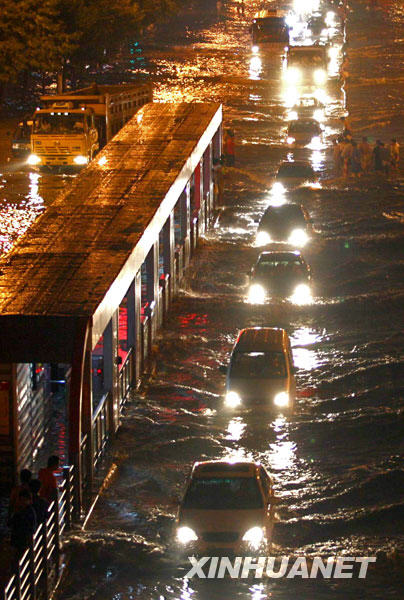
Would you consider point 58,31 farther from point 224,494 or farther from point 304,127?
point 224,494

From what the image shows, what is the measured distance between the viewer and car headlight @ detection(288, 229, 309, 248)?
122ft

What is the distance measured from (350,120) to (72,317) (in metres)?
44.8

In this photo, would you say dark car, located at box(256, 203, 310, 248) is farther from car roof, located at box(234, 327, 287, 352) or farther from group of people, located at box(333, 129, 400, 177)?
car roof, located at box(234, 327, 287, 352)

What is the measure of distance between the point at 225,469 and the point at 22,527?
3.29 metres

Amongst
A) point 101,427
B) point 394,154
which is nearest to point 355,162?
point 394,154

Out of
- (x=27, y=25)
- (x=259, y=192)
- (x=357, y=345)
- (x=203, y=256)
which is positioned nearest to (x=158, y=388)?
(x=357, y=345)

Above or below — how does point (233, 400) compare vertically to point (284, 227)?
below

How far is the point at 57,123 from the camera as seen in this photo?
45781mm

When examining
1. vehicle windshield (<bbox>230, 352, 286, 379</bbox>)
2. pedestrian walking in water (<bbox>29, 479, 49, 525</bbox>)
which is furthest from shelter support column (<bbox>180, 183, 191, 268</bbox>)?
pedestrian walking in water (<bbox>29, 479, 49, 525</bbox>)

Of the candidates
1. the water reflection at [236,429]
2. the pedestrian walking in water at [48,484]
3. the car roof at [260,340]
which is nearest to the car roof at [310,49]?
the car roof at [260,340]

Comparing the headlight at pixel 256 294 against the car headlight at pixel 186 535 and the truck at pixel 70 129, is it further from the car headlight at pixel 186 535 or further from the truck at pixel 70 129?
the truck at pixel 70 129

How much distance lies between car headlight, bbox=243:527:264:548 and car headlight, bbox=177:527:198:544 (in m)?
0.64

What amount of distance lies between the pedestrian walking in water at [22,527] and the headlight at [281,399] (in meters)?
8.02

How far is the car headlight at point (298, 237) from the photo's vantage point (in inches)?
1460
